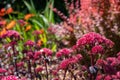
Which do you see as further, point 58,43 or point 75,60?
point 58,43

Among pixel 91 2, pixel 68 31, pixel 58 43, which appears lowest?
pixel 58 43

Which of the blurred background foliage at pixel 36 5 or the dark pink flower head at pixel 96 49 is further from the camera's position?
the blurred background foliage at pixel 36 5

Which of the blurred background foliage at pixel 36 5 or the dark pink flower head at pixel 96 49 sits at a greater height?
the dark pink flower head at pixel 96 49

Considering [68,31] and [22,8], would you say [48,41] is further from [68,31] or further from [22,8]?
[22,8]

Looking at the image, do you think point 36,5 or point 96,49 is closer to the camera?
point 96,49

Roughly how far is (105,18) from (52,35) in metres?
2.20

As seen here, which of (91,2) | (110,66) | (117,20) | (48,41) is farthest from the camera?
(48,41)

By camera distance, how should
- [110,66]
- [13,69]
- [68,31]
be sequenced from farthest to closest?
1. [68,31]
2. [13,69]
3. [110,66]

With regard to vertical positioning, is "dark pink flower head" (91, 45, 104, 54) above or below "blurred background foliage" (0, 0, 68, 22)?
above

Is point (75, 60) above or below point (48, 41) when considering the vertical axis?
above

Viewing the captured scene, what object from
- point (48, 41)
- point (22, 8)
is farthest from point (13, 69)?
point (22, 8)

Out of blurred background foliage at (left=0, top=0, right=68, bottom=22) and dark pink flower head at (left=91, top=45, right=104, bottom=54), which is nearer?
dark pink flower head at (left=91, top=45, right=104, bottom=54)

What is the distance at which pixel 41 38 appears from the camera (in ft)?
27.3

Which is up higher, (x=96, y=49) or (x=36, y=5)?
(x=96, y=49)
